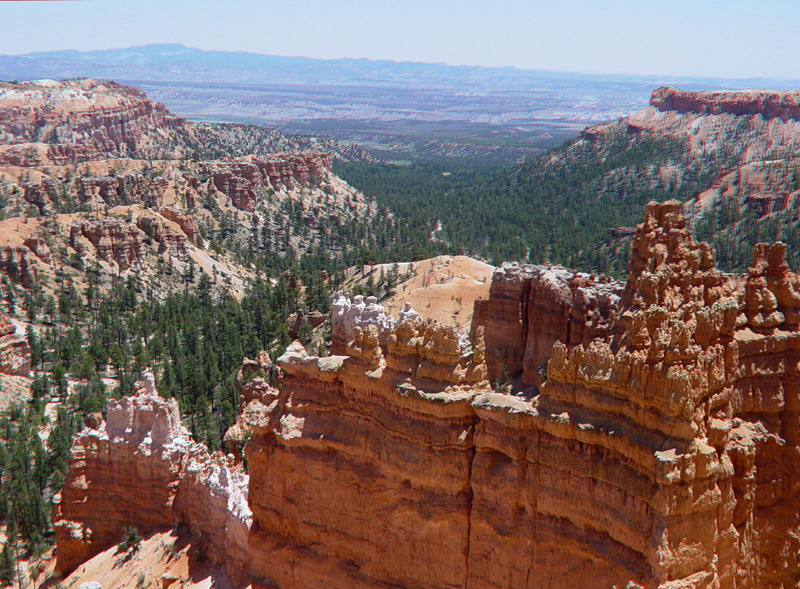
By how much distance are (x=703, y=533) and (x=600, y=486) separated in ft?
8.13

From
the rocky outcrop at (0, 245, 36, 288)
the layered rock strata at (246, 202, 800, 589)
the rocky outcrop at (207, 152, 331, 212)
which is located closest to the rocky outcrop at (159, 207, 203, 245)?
the rocky outcrop at (207, 152, 331, 212)

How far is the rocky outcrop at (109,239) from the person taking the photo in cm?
10769

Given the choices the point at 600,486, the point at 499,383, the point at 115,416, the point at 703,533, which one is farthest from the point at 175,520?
the point at 703,533

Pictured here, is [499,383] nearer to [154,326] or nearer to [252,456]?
[252,456]

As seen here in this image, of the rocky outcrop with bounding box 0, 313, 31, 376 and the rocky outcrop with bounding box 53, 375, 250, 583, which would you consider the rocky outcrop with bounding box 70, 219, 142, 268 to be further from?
the rocky outcrop with bounding box 53, 375, 250, 583

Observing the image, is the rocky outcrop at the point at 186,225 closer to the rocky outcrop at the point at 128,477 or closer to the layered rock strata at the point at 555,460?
the rocky outcrop at the point at 128,477

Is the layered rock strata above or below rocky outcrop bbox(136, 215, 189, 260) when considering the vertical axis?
above

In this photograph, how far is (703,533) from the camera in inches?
691

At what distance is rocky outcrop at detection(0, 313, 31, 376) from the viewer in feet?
226

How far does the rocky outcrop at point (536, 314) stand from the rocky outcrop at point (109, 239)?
250ft

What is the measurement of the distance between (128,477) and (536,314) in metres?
22.3

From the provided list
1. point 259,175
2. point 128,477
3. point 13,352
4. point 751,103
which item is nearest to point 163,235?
point 13,352

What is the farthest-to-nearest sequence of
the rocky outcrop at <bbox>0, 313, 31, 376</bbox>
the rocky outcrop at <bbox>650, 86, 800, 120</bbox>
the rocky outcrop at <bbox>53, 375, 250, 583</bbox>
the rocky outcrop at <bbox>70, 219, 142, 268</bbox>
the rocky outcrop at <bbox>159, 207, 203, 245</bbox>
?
the rocky outcrop at <bbox>650, 86, 800, 120</bbox>
the rocky outcrop at <bbox>159, 207, 203, 245</bbox>
the rocky outcrop at <bbox>70, 219, 142, 268</bbox>
the rocky outcrop at <bbox>0, 313, 31, 376</bbox>
the rocky outcrop at <bbox>53, 375, 250, 583</bbox>

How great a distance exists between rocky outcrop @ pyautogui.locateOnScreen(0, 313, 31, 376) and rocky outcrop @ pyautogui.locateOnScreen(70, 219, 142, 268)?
3501 cm
